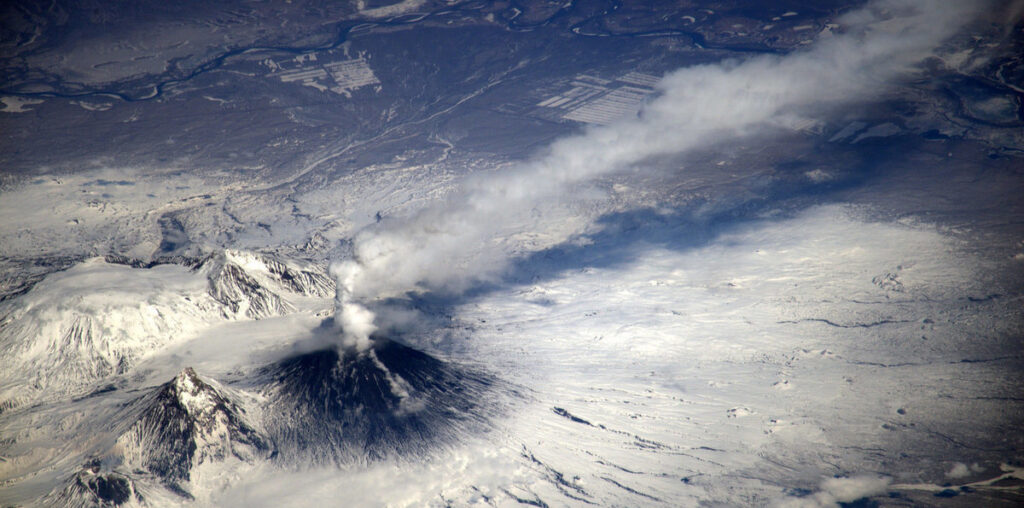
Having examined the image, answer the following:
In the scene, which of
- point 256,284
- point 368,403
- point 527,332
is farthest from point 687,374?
point 256,284

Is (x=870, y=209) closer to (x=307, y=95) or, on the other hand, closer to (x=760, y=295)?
(x=760, y=295)

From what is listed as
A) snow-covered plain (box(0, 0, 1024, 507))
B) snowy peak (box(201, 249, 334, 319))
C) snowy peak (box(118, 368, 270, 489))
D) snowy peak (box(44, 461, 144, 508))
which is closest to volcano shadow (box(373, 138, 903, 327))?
snow-covered plain (box(0, 0, 1024, 507))

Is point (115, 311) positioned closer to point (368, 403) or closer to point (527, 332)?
point (368, 403)

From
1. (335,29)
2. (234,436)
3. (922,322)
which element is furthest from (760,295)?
(335,29)

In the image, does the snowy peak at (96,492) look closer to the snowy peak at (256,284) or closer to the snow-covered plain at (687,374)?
the snow-covered plain at (687,374)

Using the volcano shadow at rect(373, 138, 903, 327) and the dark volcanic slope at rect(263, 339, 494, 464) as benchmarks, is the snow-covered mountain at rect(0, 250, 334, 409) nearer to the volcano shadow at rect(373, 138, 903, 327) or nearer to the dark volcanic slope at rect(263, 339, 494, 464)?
the dark volcanic slope at rect(263, 339, 494, 464)

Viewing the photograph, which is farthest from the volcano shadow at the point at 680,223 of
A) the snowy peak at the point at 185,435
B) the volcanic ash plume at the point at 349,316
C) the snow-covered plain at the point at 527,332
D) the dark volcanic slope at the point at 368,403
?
the snowy peak at the point at 185,435

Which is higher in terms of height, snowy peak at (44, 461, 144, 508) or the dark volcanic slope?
snowy peak at (44, 461, 144, 508)
